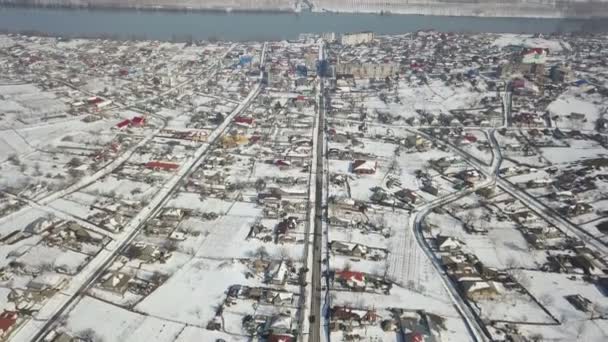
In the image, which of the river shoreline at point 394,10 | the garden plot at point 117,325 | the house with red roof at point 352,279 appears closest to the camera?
the garden plot at point 117,325

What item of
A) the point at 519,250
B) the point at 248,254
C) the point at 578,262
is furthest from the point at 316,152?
the point at 578,262

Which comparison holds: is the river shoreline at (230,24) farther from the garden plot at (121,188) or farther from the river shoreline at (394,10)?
the garden plot at (121,188)

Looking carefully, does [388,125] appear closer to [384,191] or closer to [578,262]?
[384,191]

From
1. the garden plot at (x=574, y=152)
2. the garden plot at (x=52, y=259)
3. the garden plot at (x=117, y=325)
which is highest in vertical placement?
the garden plot at (x=574, y=152)

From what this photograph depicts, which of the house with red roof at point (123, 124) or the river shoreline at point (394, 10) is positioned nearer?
the house with red roof at point (123, 124)

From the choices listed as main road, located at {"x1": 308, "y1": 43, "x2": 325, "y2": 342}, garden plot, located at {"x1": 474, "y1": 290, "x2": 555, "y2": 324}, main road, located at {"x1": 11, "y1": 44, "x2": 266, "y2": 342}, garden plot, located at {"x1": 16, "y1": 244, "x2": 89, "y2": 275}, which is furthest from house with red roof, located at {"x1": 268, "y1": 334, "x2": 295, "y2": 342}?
garden plot, located at {"x1": 16, "y1": 244, "x2": 89, "y2": 275}

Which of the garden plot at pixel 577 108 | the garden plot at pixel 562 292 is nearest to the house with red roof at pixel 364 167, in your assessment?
the garden plot at pixel 562 292
